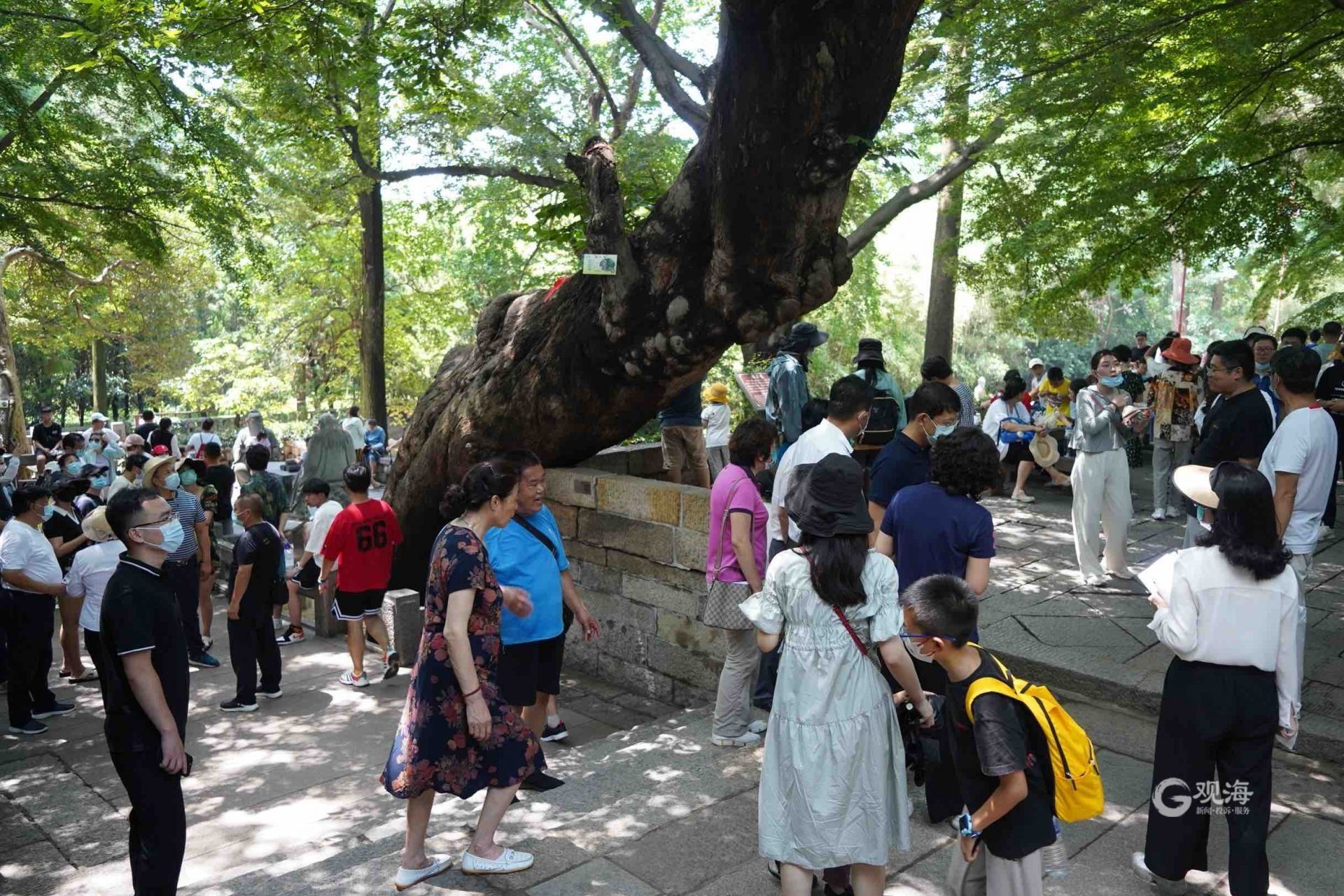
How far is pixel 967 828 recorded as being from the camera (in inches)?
127

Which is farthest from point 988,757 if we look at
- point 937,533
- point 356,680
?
point 356,680

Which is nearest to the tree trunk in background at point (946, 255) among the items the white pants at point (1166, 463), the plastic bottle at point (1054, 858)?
the white pants at point (1166, 463)

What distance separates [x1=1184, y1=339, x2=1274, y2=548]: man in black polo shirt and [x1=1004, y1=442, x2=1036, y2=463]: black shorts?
498cm

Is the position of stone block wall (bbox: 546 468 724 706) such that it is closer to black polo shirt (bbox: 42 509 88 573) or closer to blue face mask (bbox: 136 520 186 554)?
blue face mask (bbox: 136 520 186 554)

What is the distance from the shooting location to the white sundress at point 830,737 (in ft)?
11.5

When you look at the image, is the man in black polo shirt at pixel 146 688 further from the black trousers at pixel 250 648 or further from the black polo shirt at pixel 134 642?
Result: the black trousers at pixel 250 648

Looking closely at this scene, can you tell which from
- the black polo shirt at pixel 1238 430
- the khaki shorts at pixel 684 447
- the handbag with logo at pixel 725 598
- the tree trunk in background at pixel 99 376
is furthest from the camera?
the tree trunk in background at pixel 99 376

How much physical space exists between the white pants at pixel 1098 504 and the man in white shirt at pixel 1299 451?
2.36 metres

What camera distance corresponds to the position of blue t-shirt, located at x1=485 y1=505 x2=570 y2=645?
207 inches

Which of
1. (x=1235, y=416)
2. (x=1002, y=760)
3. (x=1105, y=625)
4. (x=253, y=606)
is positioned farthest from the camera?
(x=253, y=606)

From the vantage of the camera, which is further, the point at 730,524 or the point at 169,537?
the point at 730,524

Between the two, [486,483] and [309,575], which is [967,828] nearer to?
[486,483]

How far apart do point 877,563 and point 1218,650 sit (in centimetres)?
123

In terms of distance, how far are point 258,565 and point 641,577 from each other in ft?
9.76
